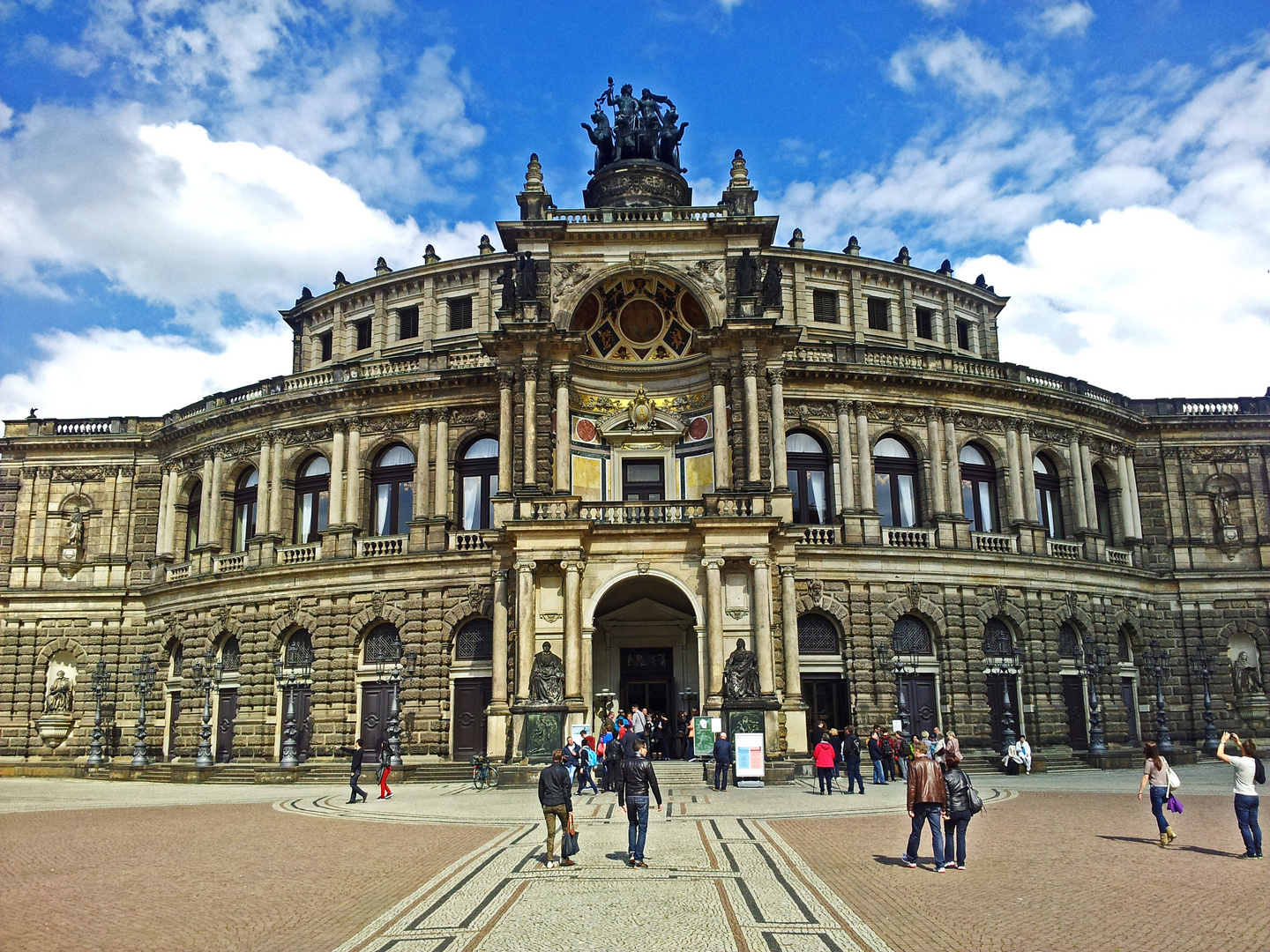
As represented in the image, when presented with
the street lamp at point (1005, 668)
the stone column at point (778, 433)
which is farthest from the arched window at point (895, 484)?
the stone column at point (778, 433)

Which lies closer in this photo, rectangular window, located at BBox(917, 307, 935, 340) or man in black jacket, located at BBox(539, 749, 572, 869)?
man in black jacket, located at BBox(539, 749, 572, 869)

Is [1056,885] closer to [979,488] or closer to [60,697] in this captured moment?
[979,488]

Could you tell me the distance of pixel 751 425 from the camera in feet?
119

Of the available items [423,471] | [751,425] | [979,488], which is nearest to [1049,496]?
[979,488]

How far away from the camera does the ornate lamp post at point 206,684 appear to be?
4012 cm

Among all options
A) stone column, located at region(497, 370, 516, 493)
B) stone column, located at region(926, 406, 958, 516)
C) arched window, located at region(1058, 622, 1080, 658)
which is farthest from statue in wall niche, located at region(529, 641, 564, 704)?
arched window, located at region(1058, 622, 1080, 658)

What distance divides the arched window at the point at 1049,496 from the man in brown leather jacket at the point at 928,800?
32.9m

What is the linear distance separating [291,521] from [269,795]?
15674 mm

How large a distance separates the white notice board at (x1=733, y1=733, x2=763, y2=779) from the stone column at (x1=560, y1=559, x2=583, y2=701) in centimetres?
623

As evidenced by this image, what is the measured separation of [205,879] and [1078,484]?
40.5 metres

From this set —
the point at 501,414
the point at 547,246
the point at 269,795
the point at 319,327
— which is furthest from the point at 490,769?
the point at 319,327

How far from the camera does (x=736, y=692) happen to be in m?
32.9

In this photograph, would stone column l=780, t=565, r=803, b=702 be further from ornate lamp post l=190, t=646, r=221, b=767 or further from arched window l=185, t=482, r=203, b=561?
arched window l=185, t=482, r=203, b=561

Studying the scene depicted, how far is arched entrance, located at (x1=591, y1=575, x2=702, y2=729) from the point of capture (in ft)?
125
